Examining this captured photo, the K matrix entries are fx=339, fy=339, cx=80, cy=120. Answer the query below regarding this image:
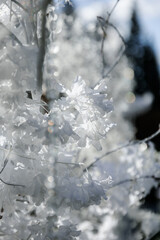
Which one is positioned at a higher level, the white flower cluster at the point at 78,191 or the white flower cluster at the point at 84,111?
the white flower cluster at the point at 84,111

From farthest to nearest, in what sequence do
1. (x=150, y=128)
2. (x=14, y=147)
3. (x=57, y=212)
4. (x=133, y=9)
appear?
(x=133, y=9), (x=150, y=128), (x=57, y=212), (x=14, y=147)

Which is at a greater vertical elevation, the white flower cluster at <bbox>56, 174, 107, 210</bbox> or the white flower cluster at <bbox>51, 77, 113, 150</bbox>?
the white flower cluster at <bbox>51, 77, 113, 150</bbox>

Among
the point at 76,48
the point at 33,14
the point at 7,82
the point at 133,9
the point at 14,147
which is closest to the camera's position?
the point at 7,82

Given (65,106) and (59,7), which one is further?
(59,7)

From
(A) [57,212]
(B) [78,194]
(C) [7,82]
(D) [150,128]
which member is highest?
(C) [7,82]

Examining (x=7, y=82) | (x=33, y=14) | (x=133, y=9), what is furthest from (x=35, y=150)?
(x=133, y=9)

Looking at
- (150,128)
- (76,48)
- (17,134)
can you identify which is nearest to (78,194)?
(17,134)

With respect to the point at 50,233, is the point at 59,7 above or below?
above

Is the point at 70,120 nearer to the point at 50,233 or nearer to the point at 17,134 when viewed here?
the point at 17,134

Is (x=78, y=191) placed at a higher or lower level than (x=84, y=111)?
lower
